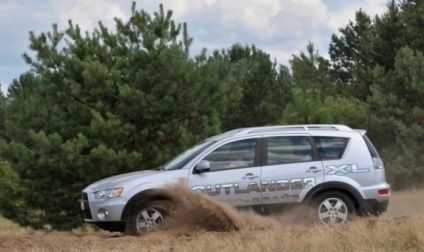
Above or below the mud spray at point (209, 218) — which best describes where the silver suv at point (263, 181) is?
above

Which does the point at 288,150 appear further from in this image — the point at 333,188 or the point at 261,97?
the point at 261,97

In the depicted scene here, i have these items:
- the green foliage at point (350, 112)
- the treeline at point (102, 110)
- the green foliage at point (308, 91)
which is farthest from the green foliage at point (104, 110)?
the green foliage at point (350, 112)

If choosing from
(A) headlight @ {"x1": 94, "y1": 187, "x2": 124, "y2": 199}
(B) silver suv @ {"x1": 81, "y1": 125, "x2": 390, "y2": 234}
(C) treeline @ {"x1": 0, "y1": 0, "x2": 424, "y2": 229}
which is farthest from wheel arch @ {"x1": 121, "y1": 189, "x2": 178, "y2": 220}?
(C) treeline @ {"x1": 0, "y1": 0, "x2": 424, "y2": 229}

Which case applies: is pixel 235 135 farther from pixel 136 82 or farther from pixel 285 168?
pixel 136 82

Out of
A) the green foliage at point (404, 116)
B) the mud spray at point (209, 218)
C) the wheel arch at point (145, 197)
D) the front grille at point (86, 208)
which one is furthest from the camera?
the green foliage at point (404, 116)

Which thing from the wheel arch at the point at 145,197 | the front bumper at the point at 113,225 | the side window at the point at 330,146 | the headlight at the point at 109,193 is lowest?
the front bumper at the point at 113,225

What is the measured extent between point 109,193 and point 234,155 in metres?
1.85

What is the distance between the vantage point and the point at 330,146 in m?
12.4

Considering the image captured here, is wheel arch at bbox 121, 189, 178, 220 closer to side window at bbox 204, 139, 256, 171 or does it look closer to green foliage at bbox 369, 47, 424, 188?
side window at bbox 204, 139, 256, 171

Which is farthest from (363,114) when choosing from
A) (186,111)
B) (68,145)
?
(68,145)

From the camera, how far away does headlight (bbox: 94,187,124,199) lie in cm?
1197

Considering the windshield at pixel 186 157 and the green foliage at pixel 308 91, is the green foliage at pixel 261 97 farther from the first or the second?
the windshield at pixel 186 157

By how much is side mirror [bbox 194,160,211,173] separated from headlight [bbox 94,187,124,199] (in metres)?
1.10

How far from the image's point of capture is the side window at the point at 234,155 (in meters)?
12.2
